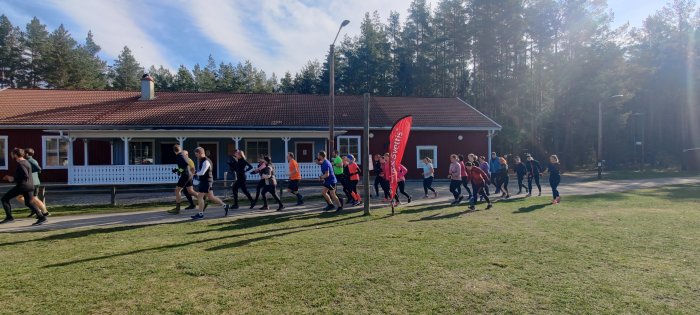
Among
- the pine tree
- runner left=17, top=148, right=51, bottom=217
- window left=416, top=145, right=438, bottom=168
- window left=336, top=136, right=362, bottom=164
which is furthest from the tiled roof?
the pine tree

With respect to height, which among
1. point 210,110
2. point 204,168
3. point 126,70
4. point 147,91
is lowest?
point 204,168

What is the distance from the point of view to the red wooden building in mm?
16828

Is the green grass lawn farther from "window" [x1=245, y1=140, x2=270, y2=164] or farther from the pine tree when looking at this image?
the pine tree

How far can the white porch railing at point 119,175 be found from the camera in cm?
1570

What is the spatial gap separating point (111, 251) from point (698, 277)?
795 centimetres

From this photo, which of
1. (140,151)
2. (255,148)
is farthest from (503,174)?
(140,151)

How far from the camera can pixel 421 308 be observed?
3771mm

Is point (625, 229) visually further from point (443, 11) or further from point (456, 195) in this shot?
point (443, 11)

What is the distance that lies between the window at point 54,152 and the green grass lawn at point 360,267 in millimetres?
13415

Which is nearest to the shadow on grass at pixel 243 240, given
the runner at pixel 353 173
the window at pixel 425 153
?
the runner at pixel 353 173

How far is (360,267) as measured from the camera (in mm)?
5137

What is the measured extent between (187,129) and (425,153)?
40.9 ft

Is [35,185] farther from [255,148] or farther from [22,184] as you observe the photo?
[255,148]

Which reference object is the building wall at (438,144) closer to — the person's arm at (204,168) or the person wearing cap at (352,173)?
the person wearing cap at (352,173)
